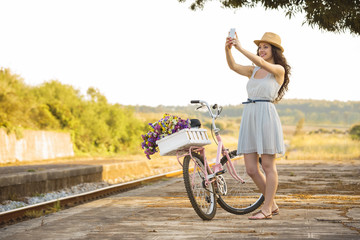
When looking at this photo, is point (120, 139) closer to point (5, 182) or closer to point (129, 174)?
point (129, 174)

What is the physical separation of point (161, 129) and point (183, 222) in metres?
1.13

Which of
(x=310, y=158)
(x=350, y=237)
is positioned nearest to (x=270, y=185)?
(x=350, y=237)

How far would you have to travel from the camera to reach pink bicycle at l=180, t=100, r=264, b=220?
6.79 meters

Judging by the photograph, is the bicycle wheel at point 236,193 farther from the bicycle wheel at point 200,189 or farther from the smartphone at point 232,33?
the smartphone at point 232,33

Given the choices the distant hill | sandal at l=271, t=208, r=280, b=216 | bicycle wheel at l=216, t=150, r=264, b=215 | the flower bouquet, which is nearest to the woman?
sandal at l=271, t=208, r=280, b=216

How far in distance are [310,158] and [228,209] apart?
70.0 feet

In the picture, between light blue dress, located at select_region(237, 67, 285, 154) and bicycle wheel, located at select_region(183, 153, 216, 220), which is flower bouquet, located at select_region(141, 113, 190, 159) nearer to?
bicycle wheel, located at select_region(183, 153, 216, 220)

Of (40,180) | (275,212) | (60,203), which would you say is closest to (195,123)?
(275,212)

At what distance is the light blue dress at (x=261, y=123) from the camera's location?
6.61 m

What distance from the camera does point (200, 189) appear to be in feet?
23.0

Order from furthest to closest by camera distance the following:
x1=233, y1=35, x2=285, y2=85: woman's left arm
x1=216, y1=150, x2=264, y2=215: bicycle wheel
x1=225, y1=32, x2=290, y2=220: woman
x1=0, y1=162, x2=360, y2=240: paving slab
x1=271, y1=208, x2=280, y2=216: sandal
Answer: x1=216, y1=150, x2=264, y2=215: bicycle wheel → x1=271, y1=208, x2=280, y2=216: sandal → x1=225, y1=32, x2=290, y2=220: woman → x1=233, y1=35, x2=285, y2=85: woman's left arm → x1=0, y1=162, x2=360, y2=240: paving slab

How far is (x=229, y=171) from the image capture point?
291 inches

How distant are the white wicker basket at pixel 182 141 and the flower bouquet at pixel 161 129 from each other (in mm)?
130

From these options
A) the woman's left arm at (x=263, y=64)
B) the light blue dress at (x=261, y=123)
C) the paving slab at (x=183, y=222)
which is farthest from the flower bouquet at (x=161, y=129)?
the woman's left arm at (x=263, y=64)
